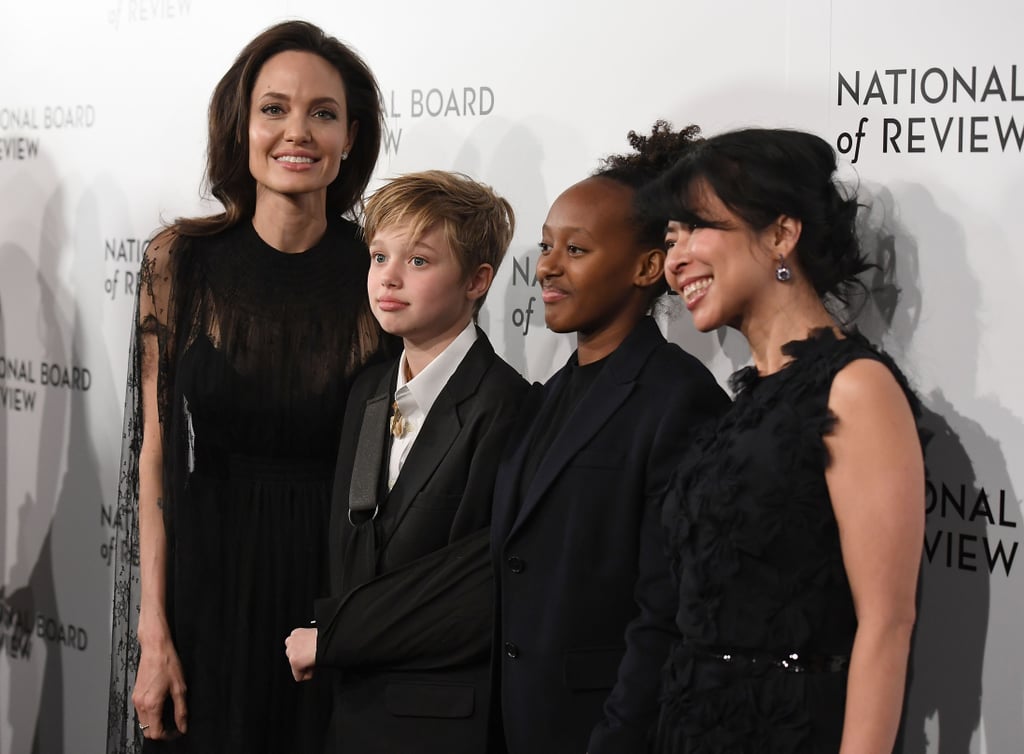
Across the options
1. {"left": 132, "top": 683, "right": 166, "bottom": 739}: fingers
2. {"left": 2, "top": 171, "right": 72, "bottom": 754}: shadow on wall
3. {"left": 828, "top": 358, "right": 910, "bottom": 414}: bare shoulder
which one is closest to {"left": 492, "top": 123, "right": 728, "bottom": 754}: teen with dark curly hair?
{"left": 828, "top": 358, "right": 910, "bottom": 414}: bare shoulder

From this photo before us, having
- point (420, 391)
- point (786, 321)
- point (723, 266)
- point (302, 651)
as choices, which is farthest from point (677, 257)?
point (302, 651)

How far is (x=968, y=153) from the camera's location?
243cm

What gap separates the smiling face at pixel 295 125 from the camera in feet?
9.78

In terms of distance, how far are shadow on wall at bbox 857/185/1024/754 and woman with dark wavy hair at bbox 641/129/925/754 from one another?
0.31 m

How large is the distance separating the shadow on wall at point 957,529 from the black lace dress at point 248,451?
3.64 ft

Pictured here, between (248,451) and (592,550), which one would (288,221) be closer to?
(248,451)

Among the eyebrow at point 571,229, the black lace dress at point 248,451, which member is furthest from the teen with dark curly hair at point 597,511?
the black lace dress at point 248,451

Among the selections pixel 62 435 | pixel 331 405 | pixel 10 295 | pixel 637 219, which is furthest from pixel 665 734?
pixel 10 295

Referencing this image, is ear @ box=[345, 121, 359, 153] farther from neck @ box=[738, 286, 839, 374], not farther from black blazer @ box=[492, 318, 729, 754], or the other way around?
neck @ box=[738, 286, 839, 374]

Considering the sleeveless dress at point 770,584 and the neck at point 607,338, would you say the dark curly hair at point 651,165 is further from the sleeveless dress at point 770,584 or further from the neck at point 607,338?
the sleeveless dress at point 770,584

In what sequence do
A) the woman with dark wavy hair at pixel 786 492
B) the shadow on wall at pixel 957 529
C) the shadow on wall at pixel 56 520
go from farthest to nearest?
the shadow on wall at pixel 56 520 < the shadow on wall at pixel 957 529 < the woman with dark wavy hair at pixel 786 492

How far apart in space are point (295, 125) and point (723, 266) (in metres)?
1.20

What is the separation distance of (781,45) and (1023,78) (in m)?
0.52

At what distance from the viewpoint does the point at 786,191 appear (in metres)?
2.12
